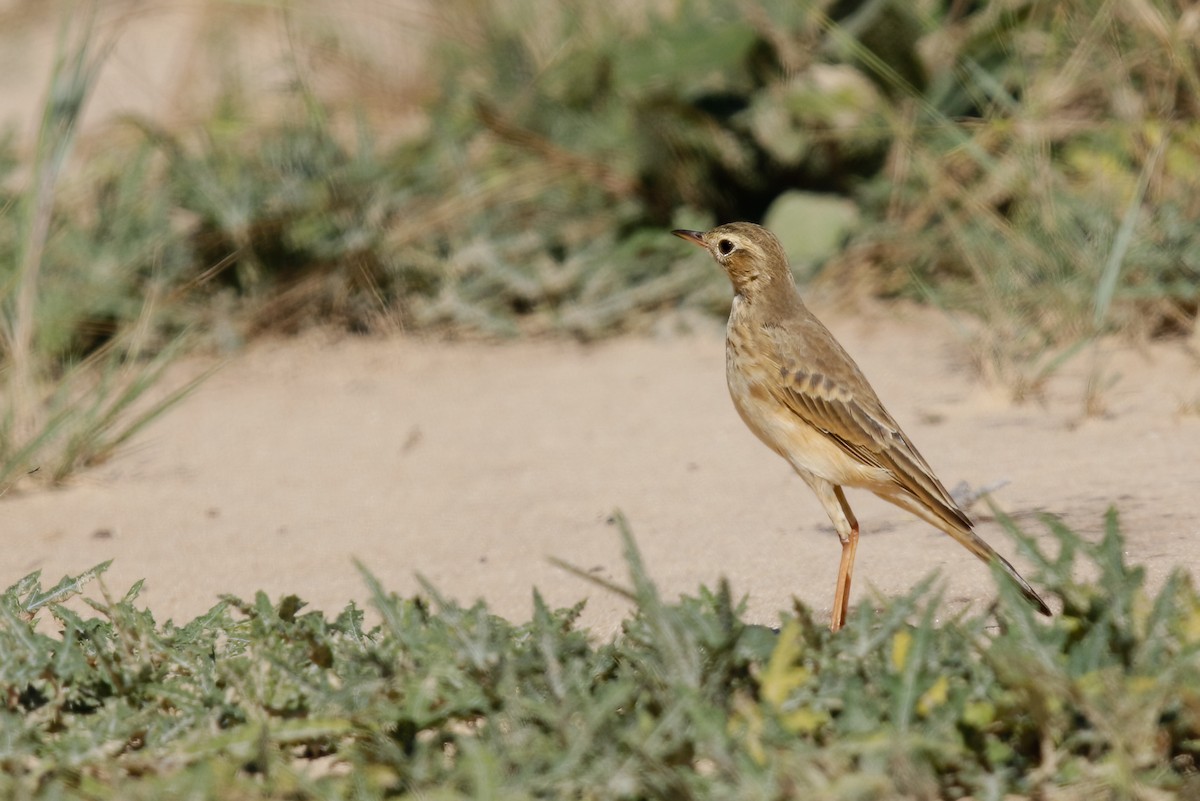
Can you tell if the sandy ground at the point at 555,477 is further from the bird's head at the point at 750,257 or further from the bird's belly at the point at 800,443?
the bird's head at the point at 750,257

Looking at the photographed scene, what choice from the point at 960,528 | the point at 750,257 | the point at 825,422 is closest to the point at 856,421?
the point at 825,422

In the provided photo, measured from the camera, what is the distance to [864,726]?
2596mm

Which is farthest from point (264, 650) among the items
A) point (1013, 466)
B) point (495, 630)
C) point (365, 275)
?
point (365, 275)

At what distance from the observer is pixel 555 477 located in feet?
16.5

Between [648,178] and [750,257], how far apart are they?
2737 millimetres

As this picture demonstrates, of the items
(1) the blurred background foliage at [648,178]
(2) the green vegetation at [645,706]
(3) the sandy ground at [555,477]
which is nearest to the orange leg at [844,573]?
(3) the sandy ground at [555,477]

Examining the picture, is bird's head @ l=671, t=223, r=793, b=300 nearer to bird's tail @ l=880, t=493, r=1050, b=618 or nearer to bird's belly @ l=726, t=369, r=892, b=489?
bird's belly @ l=726, t=369, r=892, b=489

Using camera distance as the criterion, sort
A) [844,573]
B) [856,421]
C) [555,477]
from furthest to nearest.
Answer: [555,477] < [856,421] < [844,573]

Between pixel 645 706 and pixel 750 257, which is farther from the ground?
pixel 750 257

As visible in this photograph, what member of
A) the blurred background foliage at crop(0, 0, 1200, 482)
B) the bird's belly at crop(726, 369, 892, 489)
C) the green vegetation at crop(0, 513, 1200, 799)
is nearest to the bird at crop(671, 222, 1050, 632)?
Answer: the bird's belly at crop(726, 369, 892, 489)

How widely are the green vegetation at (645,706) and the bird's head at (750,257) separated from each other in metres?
1.62

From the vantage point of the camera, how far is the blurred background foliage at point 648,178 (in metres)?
6.41

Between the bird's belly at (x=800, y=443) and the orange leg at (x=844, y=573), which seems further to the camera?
the bird's belly at (x=800, y=443)

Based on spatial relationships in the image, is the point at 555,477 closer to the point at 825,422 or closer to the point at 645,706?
the point at 825,422
